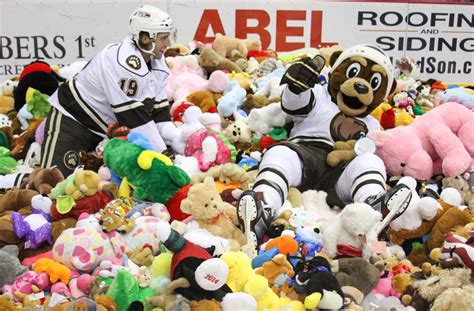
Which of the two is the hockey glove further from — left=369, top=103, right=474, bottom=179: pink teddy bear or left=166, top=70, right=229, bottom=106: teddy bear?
left=166, top=70, right=229, bottom=106: teddy bear

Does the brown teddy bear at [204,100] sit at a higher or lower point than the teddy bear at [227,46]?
lower

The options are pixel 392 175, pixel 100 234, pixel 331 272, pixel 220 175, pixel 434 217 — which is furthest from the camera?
pixel 392 175

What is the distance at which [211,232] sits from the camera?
220cm

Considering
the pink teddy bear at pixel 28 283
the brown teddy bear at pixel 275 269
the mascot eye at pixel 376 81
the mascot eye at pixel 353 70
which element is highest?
the mascot eye at pixel 353 70

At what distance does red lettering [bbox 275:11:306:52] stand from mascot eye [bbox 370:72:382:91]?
2393 millimetres

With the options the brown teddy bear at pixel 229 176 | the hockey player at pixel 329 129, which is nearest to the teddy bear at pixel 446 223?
the hockey player at pixel 329 129

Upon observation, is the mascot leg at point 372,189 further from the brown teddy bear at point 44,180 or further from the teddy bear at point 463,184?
the brown teddy bear at point 44,180

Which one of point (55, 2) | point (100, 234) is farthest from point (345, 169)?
point (55, 2)

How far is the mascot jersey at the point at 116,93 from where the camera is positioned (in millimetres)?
2838

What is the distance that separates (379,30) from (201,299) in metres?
3.90

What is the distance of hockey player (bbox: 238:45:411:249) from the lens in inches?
98.4

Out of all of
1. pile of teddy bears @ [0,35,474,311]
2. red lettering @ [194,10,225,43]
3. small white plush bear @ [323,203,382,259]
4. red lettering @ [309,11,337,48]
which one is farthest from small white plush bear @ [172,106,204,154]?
red lettering @ [309,11,337,48]

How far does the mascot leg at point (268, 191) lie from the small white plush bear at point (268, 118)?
37 cm

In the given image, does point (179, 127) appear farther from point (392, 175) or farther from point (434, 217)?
point (434, 217)
